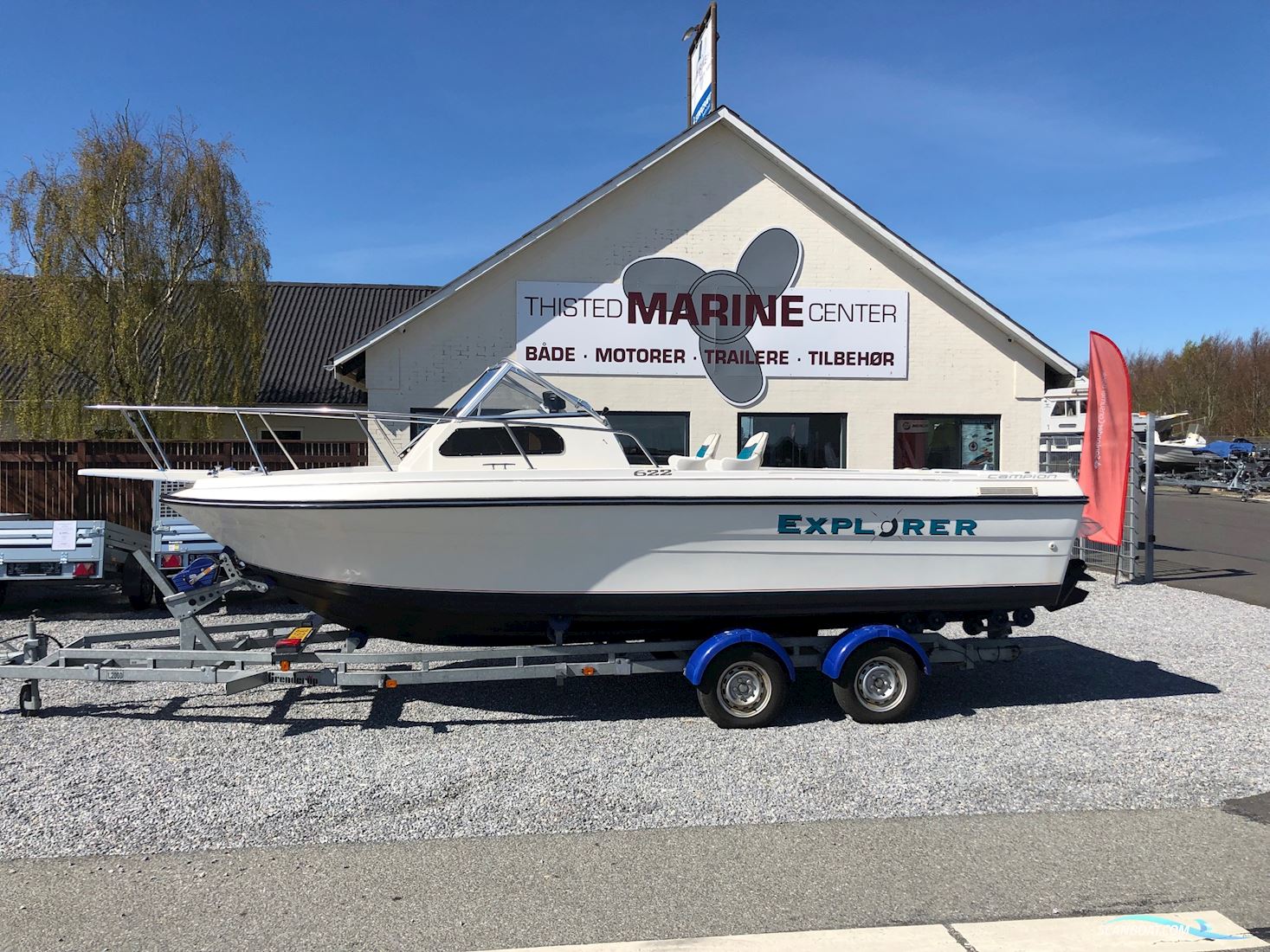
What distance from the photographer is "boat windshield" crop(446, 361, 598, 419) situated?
5895 millimetres

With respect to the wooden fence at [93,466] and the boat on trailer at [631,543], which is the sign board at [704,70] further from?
the boat on trailer at [631,543]

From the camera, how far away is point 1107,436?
7723 millimetres

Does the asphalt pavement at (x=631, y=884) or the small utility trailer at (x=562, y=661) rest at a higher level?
the small utility trailer at (x=562, y=661)

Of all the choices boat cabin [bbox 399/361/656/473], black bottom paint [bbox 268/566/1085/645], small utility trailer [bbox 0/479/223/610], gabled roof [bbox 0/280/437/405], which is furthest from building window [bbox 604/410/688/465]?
gabled roof [bbox 0/280/437/405]

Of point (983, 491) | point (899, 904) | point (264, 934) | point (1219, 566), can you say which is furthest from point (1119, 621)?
point (264, 934)

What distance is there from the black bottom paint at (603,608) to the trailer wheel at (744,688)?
0.26 metres

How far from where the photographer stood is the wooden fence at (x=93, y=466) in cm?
1025

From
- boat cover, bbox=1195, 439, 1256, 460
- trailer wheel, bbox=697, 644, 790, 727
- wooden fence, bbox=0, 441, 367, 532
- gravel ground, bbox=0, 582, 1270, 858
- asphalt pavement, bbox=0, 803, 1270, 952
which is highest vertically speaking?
boat cover, bbox=1195, 439, 1256, 460

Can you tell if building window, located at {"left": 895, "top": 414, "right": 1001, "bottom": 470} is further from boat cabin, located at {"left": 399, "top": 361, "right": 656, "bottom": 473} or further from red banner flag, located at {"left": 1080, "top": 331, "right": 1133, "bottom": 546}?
boat cabin, located at {"left": 399, "top": 361, "right": 656, "bottom": 473}

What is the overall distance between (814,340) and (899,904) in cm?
895

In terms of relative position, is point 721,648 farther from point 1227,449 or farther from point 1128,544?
point 1227,449

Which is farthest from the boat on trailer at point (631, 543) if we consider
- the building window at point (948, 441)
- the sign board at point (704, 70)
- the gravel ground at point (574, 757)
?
the sign board at point (704, 70)

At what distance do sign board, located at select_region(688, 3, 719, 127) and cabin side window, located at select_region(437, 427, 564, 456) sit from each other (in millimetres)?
7692

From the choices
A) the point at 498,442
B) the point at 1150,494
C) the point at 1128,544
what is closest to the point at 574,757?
the point at 498,442
